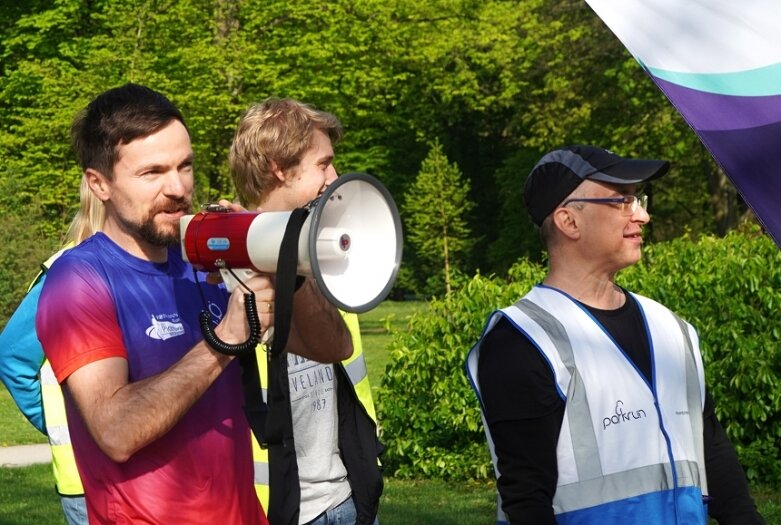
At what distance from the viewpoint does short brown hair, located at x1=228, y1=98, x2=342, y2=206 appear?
12.8 ft

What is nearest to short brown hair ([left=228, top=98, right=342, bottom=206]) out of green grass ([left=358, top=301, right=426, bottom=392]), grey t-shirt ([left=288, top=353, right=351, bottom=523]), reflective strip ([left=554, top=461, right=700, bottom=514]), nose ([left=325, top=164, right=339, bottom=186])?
nose ([left=325, top=164, right=339, bottom=186])

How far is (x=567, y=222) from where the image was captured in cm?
342

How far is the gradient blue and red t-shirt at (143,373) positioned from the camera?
2863mm

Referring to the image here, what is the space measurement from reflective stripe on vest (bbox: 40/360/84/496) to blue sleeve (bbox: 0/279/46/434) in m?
0.04

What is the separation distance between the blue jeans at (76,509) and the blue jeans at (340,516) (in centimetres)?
114

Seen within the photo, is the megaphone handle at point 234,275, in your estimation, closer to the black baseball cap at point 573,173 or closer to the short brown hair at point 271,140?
the black baseball cap at point 573,173

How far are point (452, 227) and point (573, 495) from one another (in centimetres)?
4466

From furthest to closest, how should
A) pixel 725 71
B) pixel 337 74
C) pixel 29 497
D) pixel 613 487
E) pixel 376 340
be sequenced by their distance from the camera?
pixel 376 340
pixel 337 74
pixel 29 497
pixel 613 487
pixel 725 71

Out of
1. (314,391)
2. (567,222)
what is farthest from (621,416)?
(314,391)

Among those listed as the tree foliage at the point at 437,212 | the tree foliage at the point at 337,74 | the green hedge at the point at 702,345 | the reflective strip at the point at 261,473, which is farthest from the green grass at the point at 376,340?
the reflective strip at the point at 261,473

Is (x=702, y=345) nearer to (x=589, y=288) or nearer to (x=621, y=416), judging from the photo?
(x=589, y=288)

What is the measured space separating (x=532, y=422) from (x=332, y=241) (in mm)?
764

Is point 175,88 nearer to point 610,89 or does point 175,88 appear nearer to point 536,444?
point 610,89

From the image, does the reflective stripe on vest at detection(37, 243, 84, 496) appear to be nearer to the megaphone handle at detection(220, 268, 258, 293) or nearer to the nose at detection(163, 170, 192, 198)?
the nose at detection(163, 170, 192, 198)
